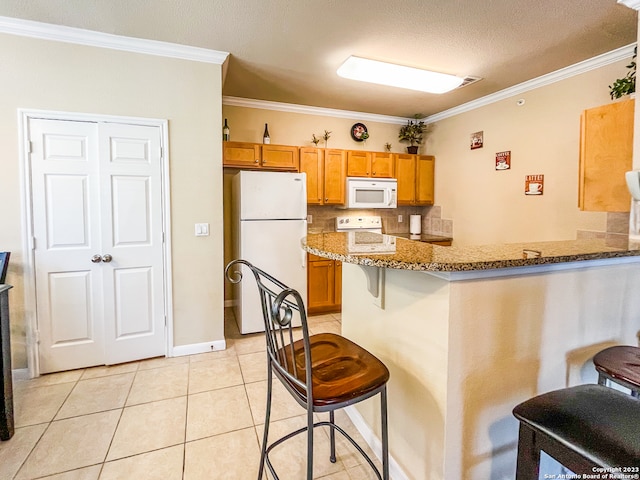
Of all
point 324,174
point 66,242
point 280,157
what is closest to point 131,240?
point 66,242

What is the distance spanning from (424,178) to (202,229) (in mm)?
3200

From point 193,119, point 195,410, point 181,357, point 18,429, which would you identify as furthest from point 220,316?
point 193,119

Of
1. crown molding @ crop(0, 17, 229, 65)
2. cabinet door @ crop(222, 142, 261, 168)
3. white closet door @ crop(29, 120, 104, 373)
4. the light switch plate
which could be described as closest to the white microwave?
cabinet door @ crop(222, 142, 261, 168)

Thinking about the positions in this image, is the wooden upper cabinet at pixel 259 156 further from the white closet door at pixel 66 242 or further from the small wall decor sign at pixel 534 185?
the small wall decor sign at pixel 534 185

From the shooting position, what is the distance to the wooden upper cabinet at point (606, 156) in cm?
216

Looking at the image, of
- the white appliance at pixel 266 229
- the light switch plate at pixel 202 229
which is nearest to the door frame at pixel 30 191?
the light switch plate at pixel 202 229

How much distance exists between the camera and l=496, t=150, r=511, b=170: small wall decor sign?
3.66 metres

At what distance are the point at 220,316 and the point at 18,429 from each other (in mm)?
1439

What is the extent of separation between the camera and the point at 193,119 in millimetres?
2801

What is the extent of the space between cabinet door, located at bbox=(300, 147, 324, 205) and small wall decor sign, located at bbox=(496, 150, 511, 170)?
2.04 m

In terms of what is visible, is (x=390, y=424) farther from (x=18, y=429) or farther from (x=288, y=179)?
(x=288, y=179)

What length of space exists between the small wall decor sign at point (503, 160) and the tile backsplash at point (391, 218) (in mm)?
993

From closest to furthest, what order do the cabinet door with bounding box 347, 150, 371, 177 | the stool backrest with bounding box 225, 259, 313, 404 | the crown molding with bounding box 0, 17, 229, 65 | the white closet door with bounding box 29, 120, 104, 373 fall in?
1. the stool backrest with bounding box 225, 259, 313, 404
2. the crown molding with bounding box 0, 17, 229, 65
3. the white closet door with bounding box 29, 120, 104, 373
4. the cabinet door with bounding box 347, 150, 371, 177

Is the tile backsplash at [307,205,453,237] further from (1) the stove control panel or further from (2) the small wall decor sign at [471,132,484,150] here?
(2) the small wall decor sign at [471,132,484,150]
